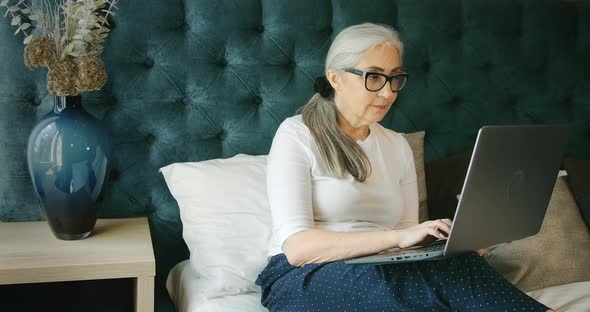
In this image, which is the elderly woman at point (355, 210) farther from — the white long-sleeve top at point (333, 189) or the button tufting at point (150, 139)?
the button tufting at point (150, 139)

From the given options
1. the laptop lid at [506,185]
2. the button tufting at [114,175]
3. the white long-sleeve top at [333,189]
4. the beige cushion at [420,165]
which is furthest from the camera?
the beige cushion at [420,165]

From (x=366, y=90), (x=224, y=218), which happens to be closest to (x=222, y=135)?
(x=224, y=218)

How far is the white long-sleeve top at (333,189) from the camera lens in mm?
1663

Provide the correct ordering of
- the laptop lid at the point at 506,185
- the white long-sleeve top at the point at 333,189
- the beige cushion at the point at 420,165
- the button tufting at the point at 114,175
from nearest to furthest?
the laptop lid at the point at 506,185
the white long-sleeve top at the point at 333,189
the button tufting at the point at 114,175
the beige cushion at the point at 420,165

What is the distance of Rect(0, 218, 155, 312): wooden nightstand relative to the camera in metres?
1.56

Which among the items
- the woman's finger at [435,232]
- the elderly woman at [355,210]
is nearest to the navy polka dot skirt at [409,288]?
the elderly woman at [355,210]

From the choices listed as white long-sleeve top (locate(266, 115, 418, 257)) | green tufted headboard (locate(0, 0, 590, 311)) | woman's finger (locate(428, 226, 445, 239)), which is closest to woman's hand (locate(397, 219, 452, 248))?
woman's finger (locate(428, 226, 445, 239))

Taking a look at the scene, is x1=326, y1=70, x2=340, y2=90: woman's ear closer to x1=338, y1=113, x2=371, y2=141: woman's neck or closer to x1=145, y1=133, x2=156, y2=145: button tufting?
x1=338, y1=113, x2=371, y2=141: woman's neck

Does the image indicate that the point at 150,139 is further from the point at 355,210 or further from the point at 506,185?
the point at 506,185

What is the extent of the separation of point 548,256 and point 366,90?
2.44 ft

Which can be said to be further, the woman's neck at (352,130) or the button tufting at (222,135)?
the button tufting at (222,135)

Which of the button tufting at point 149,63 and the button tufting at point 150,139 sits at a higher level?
the button tufting at point 149,63

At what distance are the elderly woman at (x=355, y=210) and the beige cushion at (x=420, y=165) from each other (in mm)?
186

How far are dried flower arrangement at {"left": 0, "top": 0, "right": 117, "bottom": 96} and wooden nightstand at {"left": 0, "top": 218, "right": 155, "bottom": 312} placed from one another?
381 millimetres
